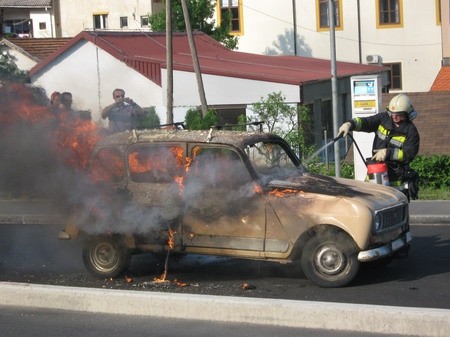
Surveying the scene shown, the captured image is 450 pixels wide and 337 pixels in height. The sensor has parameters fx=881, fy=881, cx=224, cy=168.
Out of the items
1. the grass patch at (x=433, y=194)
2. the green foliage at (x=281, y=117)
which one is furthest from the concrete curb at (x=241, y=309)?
the green foliage at (x=281, y=117)

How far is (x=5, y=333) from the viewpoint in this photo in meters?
7.98

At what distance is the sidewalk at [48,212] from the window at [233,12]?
3593cm

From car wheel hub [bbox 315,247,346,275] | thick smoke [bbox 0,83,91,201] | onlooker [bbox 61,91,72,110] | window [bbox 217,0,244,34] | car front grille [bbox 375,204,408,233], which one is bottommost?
→ car wheel hub [bbox 315,247,346,275]

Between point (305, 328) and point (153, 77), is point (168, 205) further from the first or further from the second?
point (153, 77)

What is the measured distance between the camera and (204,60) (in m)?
33.5

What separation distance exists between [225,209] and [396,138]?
2722mm

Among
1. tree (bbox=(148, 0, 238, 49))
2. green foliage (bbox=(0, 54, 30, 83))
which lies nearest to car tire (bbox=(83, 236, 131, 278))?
green foliage (bbox=(0, 54, 30, 83))

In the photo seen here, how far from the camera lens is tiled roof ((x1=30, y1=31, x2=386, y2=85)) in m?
28.2

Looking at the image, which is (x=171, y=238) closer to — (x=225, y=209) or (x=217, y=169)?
(x=225, y=209)

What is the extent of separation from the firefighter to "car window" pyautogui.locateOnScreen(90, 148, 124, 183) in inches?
109

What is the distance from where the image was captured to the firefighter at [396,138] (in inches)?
430

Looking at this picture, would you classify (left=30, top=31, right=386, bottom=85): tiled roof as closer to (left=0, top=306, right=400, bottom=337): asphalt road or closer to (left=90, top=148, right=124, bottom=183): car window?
(left=90, top=148, right=124, bottom=183): car window

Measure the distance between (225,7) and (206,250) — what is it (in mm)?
42651

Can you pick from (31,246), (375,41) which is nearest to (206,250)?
(31,246)
